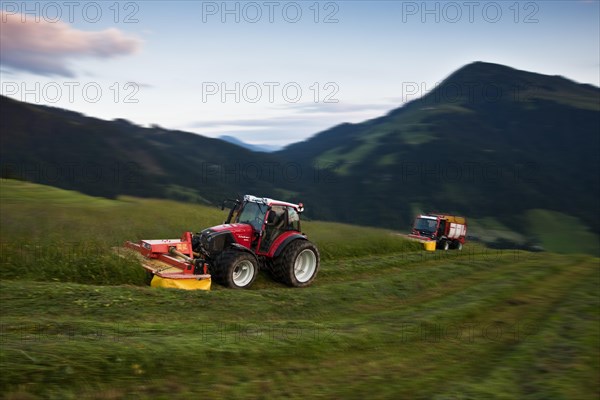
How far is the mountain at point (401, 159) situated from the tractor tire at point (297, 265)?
48.4ft

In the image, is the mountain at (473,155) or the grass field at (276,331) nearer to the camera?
the grass field at (276,331)

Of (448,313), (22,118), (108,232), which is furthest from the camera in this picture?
(22,118)

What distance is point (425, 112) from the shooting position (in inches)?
6009

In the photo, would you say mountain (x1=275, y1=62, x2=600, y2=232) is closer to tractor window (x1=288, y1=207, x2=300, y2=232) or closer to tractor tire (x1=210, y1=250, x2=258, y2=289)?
tractor window (x1=288, y1=207, x2=300, y2=232)

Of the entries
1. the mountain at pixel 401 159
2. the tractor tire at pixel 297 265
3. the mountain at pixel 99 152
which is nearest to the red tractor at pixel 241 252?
the tractor tire at pixel 297 265

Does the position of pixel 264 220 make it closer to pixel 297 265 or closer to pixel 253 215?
pixel 253 215

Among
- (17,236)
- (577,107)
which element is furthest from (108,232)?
(577,107)

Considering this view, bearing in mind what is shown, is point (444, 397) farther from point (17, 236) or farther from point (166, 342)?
point (17, 236)

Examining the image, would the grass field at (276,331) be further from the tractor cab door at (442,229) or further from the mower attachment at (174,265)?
the tractor cab door at (442,229)

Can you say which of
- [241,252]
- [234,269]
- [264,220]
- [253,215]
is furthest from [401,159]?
[234,269]

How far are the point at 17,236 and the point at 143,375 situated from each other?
10512 millimetres

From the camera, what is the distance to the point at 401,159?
11562 centimetres

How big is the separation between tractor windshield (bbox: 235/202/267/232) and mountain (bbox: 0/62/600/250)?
1364cm

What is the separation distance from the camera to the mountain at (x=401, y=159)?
182ft
